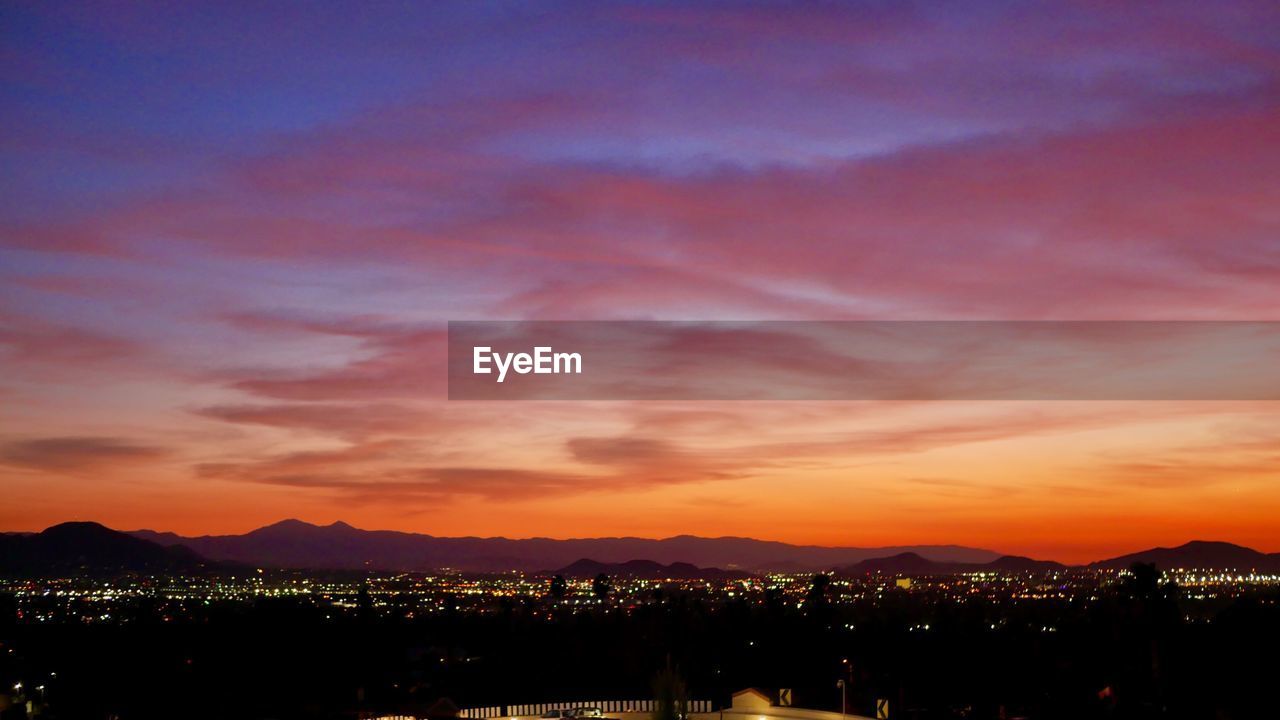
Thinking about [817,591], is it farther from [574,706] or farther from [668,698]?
[668,698]

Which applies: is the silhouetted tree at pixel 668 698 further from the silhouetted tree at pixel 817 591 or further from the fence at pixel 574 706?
the silhouetted tree at pixel 817 591

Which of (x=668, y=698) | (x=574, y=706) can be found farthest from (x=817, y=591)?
(x=668, y=698)

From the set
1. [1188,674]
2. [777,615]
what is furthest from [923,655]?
[777,615]

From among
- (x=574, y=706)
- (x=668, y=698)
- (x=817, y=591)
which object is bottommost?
(x=574, y=706)

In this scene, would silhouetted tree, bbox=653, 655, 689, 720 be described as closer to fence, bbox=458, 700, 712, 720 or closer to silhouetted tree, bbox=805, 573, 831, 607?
fence, bbox=458, 700, 712, 720

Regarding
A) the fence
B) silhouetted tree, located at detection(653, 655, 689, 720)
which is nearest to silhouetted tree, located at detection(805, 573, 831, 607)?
the fence

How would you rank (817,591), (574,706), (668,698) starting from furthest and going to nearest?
(817,591) < (574,706) < (668,698)

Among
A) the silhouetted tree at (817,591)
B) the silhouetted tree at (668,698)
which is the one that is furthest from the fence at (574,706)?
the silhouetted tree at (817,591)

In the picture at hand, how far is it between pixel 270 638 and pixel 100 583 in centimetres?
11683

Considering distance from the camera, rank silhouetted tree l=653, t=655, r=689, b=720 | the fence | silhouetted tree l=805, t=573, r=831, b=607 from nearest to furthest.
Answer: silhouetted tree l=653, t=655, r=689, b=720 < the fence < silhouetted tree l=805, t=573, r=831, b=607

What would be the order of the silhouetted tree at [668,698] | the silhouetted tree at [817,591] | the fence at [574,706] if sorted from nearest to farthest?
the silhouetted tree at [668,698]
the fence at [574,706]
the silhouetted tree at [817,591]

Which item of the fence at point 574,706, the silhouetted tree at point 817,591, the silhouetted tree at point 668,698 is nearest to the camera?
the silhouetted tree at point 668,698

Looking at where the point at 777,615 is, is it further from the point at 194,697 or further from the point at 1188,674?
the point at 194,697

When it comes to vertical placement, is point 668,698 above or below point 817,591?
below
